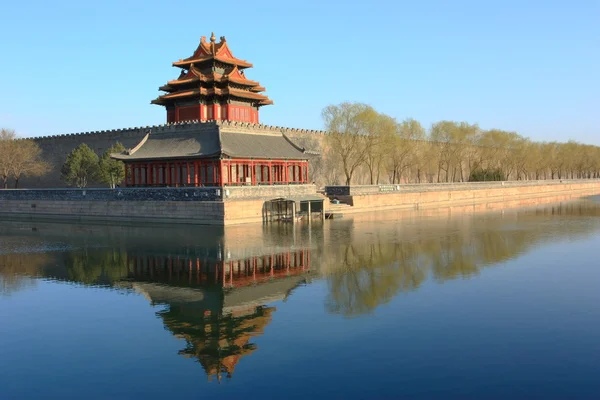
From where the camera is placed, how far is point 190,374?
40.2ft

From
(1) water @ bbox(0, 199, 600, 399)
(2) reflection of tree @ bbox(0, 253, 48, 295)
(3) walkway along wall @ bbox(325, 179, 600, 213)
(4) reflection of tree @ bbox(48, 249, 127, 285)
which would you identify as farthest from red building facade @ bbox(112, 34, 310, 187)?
(2) reflection of tree @ bbox(0, 253, 48, 295)

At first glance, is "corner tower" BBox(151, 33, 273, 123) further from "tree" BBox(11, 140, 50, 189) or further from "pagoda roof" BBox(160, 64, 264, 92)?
"tree" BBox(11, 140, 50, 189)

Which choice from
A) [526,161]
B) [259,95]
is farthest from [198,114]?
[526,161]

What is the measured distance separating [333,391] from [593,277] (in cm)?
1436

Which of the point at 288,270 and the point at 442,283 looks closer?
the point at 442,283

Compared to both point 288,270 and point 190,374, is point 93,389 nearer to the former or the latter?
point 190,374

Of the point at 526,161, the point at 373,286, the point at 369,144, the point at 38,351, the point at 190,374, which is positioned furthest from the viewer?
the point at 526,161

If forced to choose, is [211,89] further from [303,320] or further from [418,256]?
[303,320]

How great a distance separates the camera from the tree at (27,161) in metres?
64.6

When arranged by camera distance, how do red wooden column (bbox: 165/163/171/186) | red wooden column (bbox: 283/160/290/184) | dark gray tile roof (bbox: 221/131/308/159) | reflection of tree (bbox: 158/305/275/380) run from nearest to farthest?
reflection of tree (bbox: 158/305/275/380) < dark gray tile roof (bbox: 221/131/308/159) < red wooden column (bbox: 165/163/171/186) < red wooden column (bbox: 283/160/290/184)

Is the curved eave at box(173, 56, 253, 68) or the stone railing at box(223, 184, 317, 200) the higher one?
the curved eave at box(173, 56, 253, 68)

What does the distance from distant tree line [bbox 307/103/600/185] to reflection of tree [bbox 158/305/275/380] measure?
43.6 meters

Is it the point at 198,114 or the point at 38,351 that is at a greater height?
the point at 198,114

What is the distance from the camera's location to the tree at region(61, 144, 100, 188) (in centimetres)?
5844
